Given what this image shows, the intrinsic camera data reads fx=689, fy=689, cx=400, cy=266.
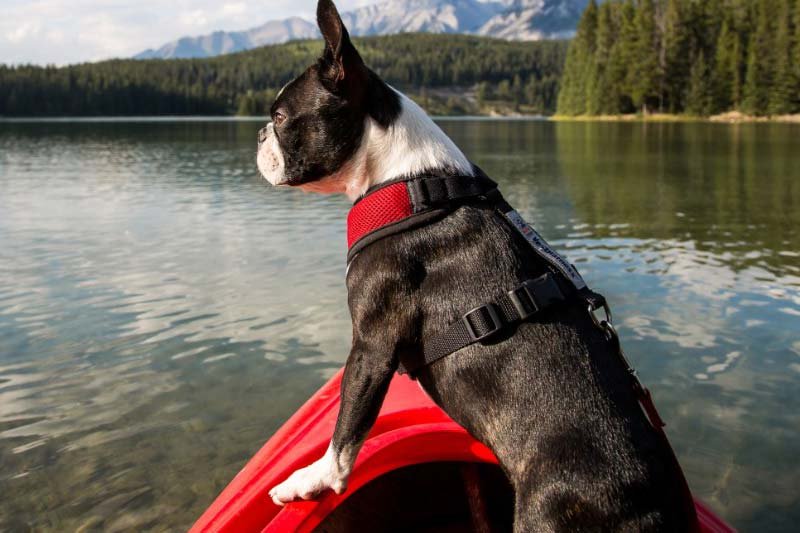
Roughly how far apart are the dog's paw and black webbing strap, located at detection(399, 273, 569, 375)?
0.72 meters

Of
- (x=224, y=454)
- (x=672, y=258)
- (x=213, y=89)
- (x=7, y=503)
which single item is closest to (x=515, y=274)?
(x=224, y=454)

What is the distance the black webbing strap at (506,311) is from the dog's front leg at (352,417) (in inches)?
12.1

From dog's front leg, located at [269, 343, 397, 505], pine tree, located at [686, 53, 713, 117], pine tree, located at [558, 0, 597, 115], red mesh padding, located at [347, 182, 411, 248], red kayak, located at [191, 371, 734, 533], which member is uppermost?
pine tree, located at [558, 0, 597, 115]

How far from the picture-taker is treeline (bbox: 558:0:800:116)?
2970 inches

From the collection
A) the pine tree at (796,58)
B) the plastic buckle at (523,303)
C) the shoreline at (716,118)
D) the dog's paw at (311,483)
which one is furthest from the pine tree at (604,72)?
the dog's paw at (311,483)

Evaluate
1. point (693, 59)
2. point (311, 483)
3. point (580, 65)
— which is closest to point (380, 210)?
point (311, 483)

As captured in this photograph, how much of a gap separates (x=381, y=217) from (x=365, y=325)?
423 millimetres

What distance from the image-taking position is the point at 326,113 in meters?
2.88

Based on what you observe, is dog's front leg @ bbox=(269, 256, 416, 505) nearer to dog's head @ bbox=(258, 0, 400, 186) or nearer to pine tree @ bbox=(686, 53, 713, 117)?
dog's head @ bbox=(258, 0, 400, 186)

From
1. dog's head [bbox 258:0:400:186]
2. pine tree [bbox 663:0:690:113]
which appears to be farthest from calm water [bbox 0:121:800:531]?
pine tree [bbox 663:0:690:113]

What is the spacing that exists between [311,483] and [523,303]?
113cm

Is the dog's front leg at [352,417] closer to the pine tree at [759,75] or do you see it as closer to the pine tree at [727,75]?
the pine tree at [759,75]

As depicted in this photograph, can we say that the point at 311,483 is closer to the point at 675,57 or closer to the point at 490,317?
the point at 490,317

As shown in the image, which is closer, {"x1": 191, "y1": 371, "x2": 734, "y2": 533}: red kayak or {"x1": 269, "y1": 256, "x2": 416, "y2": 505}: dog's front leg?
{"x1": 269, "y1": 256, "x2": 416, "y2": 505}: dog's front leg
